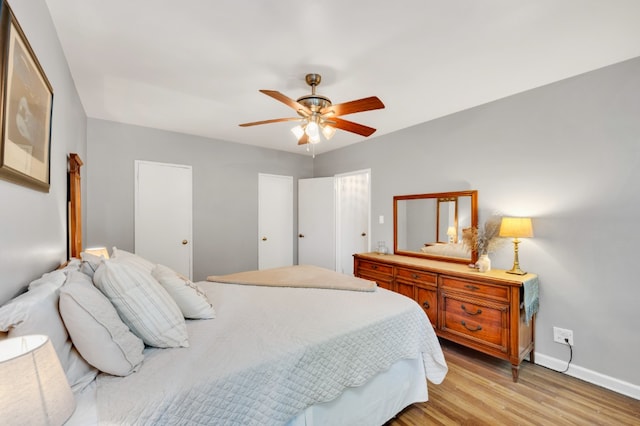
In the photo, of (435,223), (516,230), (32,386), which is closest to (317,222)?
(435,223)

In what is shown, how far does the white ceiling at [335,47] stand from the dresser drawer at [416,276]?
5.58ft

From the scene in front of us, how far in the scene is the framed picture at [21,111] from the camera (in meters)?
0.96

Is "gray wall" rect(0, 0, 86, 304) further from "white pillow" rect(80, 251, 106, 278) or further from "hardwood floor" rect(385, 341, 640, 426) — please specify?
"hardwood floor" rect(385, 341, 640, 426)

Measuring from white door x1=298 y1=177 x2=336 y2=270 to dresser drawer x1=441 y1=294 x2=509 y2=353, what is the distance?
2148 mm

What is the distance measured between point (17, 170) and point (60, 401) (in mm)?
902

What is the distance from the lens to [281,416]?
1256mm

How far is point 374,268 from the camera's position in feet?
11.4

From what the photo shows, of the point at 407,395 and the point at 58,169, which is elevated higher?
the point at 58,169

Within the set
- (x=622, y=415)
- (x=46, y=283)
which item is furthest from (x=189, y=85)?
(x=622, y=415)

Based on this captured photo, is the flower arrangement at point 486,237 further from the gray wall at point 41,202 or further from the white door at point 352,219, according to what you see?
the gray wall at point 41,202

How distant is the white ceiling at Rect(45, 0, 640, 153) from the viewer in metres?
1.60

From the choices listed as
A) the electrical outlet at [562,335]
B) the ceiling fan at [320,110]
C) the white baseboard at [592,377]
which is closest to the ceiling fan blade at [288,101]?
the ceiling fan at [320,110]

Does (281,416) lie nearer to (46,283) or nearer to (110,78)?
(46,283)

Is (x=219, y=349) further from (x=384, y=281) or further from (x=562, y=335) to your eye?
(x=562, y=335)
